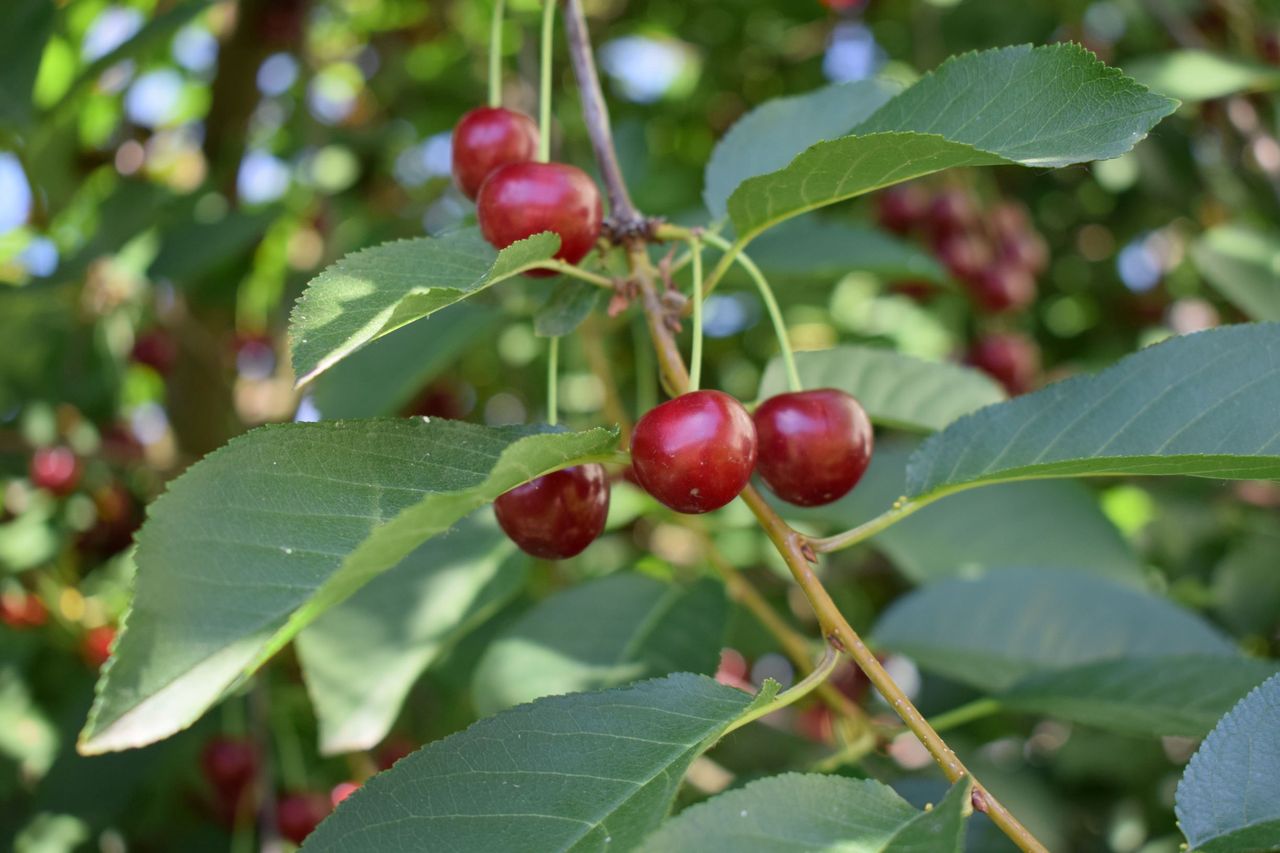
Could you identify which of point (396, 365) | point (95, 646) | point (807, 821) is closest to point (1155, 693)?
point (807, 821)

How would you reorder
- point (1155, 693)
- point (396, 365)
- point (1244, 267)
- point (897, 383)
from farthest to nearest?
1. point (1244, 267)
2. point (396, 365)
3. point (897, 383)
4. point (1155, 693)

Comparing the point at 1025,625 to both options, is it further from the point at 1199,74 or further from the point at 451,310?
the point at 1199,74

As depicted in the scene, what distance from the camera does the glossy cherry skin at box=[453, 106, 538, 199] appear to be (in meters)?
0.98

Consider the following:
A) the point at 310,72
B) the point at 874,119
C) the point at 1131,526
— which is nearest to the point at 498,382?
the point at 310,72

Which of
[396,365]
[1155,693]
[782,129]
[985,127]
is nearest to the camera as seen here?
[985,127]

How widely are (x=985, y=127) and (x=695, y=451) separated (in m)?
0.32

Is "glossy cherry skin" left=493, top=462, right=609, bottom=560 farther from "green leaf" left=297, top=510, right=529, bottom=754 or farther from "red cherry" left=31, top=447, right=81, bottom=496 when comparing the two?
"red cherry" left=31, top=447, right=81, bottom=496

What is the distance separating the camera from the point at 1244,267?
6.19 ft

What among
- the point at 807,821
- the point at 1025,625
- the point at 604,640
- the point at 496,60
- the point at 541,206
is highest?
the point at 496,60

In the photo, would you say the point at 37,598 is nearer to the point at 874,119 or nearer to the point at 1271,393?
the point at 874,119

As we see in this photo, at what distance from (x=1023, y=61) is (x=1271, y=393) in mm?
309

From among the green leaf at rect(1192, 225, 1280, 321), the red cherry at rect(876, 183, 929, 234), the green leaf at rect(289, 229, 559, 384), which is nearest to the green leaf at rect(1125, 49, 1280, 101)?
the green leaf at rect(1192, 225, 1280, 321)

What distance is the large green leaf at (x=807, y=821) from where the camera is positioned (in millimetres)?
628

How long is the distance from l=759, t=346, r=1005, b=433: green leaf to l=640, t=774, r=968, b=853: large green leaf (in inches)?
23.6
